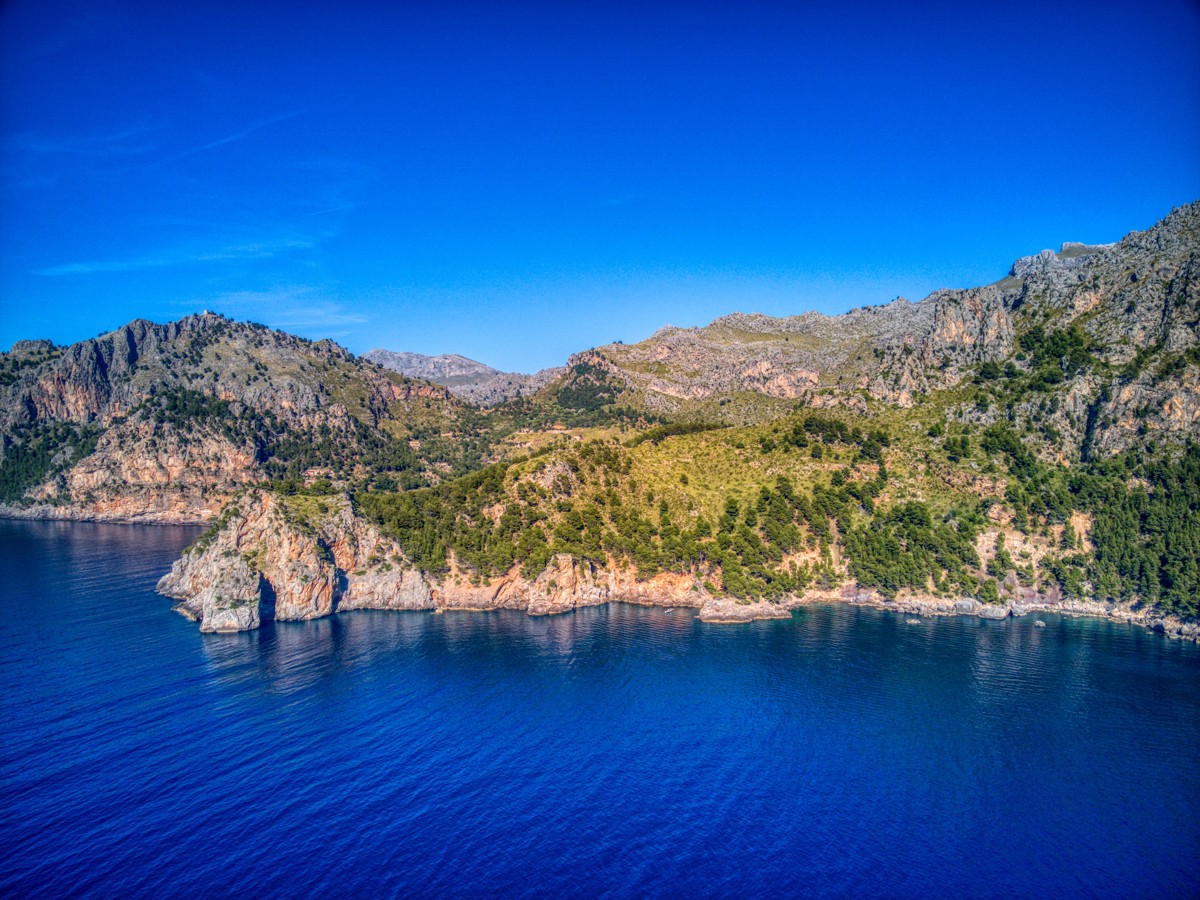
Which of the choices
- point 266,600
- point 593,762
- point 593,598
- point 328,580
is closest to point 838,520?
point 593,598

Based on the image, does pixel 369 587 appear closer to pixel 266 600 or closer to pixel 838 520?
pixel 266 600

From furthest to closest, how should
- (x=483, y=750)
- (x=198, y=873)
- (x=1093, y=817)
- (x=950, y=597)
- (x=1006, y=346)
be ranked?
(x=1006, y=346)
(x=950, y=597)
(x=483, y=750)
(x=1093, y=817)
(x=198, y=873)

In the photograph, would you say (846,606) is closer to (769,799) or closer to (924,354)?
(769,799)

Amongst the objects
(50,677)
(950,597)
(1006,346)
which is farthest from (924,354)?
(50,677)

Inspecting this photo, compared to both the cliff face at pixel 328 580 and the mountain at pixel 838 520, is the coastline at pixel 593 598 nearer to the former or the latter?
the cliff face at pixel 328 580

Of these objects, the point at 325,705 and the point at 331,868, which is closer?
the point at 331,868

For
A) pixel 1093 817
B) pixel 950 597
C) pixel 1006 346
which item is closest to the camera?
pixel 1093 817

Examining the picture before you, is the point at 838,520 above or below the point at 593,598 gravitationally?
above
